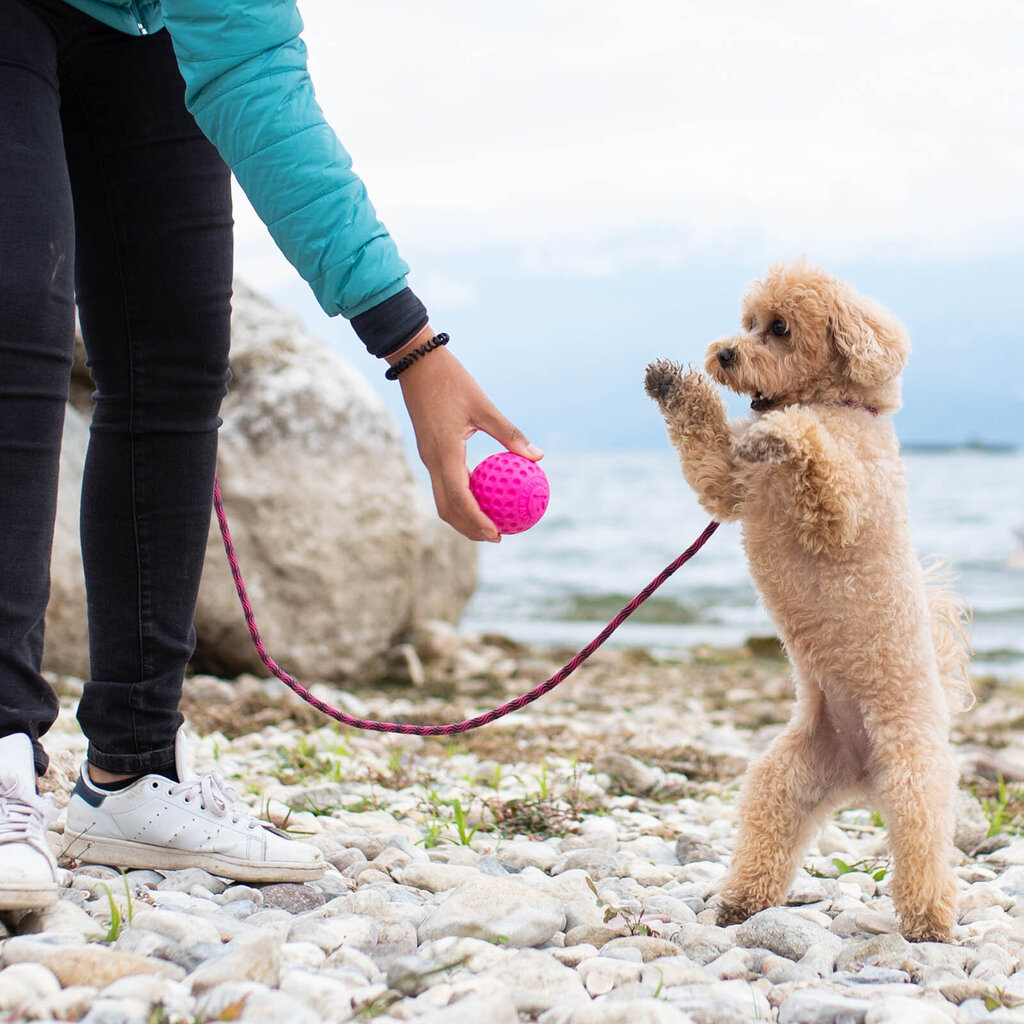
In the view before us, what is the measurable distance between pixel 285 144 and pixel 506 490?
0.81 meters

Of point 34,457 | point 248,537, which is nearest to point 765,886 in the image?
point 34,457

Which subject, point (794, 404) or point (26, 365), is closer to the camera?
point (26, 365)

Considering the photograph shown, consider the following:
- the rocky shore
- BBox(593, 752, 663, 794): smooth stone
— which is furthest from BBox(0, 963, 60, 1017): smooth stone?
BBox(593, 752, 663, 794): smooth stone

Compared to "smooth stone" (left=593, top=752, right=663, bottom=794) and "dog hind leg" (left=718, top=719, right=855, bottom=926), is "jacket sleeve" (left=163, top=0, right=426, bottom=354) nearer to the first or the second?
"dog hind leg" (left=718, top=719, right=855, bottom=926)

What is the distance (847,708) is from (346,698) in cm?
359

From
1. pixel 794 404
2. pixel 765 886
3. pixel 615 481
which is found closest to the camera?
pixel 765 886

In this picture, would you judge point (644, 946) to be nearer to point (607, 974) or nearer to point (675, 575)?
point (607, 974)

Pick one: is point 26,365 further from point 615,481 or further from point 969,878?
point 615,481

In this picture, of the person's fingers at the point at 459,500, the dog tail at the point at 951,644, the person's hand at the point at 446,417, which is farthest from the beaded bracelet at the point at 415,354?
the dog tail at the point at 951,644

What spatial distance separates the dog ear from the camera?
272cm

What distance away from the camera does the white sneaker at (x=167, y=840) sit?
2451 millimetres

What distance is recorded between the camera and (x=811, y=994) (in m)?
1.86

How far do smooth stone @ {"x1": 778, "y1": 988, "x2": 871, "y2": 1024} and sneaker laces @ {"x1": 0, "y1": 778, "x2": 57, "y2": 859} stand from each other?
4.35ft

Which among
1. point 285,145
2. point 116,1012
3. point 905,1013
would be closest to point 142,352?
point 285,145
